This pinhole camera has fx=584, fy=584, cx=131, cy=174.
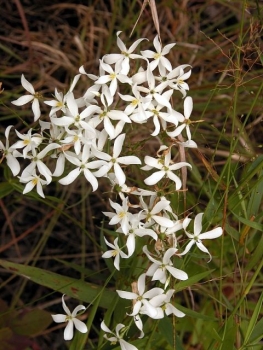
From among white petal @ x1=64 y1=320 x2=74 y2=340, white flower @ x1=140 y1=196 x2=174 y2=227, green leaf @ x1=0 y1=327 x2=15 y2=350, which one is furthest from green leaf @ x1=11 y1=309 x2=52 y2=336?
white flower @ x1=140 y1=196 x2=174 y2=227

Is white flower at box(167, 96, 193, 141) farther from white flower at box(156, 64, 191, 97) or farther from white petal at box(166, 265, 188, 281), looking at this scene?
white petal at box(166, 265, 188, 281)

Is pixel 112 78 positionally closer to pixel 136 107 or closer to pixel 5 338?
pixel 136 107

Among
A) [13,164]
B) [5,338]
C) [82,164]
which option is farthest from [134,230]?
[5,338]

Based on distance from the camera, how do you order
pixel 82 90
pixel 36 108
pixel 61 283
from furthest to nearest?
1. pixel 82 90
2. pixel 61 283
3. pixel 36 108

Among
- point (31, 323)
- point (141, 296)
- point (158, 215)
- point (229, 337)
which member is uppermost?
point (158, 215)

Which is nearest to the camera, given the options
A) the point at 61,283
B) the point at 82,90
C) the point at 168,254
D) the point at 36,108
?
the point at 168,254

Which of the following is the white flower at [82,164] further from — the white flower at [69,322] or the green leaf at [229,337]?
the green leaf at [229,337]

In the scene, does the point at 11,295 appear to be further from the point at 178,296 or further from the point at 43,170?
the point at 43,170

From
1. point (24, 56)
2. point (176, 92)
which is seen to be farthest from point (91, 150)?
point (24, 56)

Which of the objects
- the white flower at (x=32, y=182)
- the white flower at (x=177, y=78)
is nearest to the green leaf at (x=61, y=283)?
the white flower at (x=32, y=182)
